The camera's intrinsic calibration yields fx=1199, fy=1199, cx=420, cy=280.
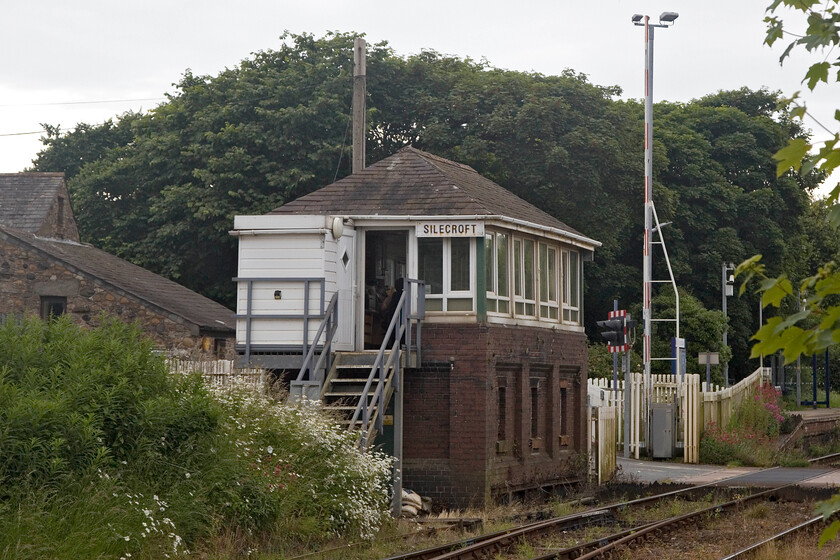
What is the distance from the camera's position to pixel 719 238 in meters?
50.3

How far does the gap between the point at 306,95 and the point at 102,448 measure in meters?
28.9

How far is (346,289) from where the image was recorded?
19953 millimetres

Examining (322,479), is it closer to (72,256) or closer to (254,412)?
(254,412)

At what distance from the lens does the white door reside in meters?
19.7

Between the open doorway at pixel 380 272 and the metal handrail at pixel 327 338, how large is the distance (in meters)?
1.95

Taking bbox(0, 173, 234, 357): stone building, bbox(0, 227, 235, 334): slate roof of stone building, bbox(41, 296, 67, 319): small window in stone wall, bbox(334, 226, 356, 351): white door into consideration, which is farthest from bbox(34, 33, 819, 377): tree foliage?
bbox(334, 226, 356, 351): white door

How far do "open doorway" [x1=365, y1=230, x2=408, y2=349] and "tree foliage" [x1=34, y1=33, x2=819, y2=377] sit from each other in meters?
13.3

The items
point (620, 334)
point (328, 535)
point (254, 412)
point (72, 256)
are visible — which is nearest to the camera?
point (328, 535)

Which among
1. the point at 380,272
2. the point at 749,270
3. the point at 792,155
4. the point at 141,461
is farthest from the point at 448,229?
the point at 792,155

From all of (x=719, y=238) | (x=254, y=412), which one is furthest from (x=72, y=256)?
(x=719, y=238)

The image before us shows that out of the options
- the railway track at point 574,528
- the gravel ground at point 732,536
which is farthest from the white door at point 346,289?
the gravel ground at point 732,536

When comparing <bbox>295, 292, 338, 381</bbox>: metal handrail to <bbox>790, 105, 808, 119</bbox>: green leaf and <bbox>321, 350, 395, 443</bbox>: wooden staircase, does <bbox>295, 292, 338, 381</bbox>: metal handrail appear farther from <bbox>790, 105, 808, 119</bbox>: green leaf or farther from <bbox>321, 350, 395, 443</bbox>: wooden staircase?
<bbox>790, 105, 808, 119</bbox>: green leaf

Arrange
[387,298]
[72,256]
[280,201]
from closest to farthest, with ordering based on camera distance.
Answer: [387,298] → [72,256] → [280,201]

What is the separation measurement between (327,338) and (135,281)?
1428 cm
